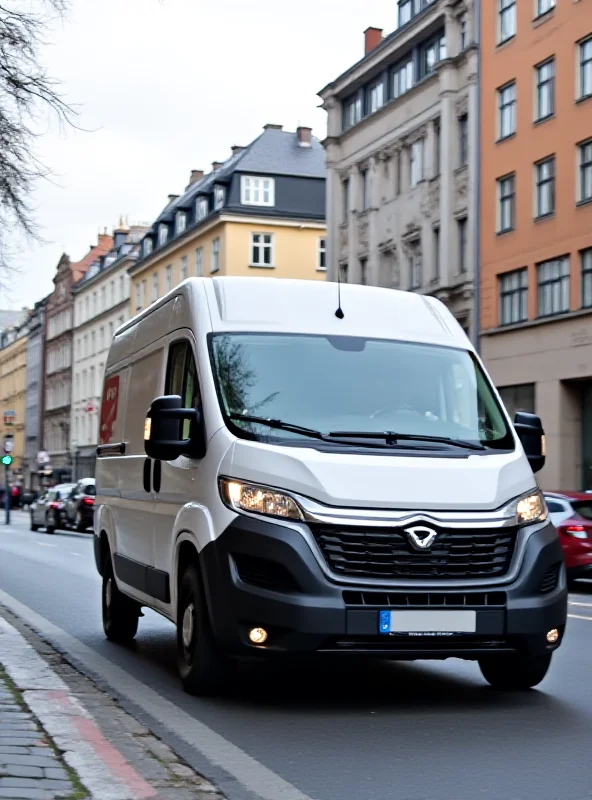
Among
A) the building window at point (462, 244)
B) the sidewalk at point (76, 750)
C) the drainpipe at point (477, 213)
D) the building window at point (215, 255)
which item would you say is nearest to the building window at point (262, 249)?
the building window at point (215, 255)

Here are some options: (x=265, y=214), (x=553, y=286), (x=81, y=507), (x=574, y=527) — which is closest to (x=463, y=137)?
(x=553, y=286)

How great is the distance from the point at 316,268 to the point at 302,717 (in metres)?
64.6

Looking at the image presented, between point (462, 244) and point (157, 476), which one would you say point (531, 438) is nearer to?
point (157, 476)

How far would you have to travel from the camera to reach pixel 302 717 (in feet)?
25.2

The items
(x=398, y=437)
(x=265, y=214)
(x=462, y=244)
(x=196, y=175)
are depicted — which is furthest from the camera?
(x=196, y=175)

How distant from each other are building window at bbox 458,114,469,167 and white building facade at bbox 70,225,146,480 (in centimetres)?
4914

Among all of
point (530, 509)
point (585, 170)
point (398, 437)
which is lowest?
point (530, 509)

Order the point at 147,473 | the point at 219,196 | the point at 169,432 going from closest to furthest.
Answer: the point at 169,432 < the point at 147,473 < the point at 219,196

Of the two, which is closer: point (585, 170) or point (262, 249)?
point (585, 170)

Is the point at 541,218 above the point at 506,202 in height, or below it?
below

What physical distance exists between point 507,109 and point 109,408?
2908cm

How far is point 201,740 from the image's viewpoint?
6.90 m

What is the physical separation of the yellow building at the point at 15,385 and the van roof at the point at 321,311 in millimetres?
114247

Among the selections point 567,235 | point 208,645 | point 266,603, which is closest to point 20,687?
point 208,645
